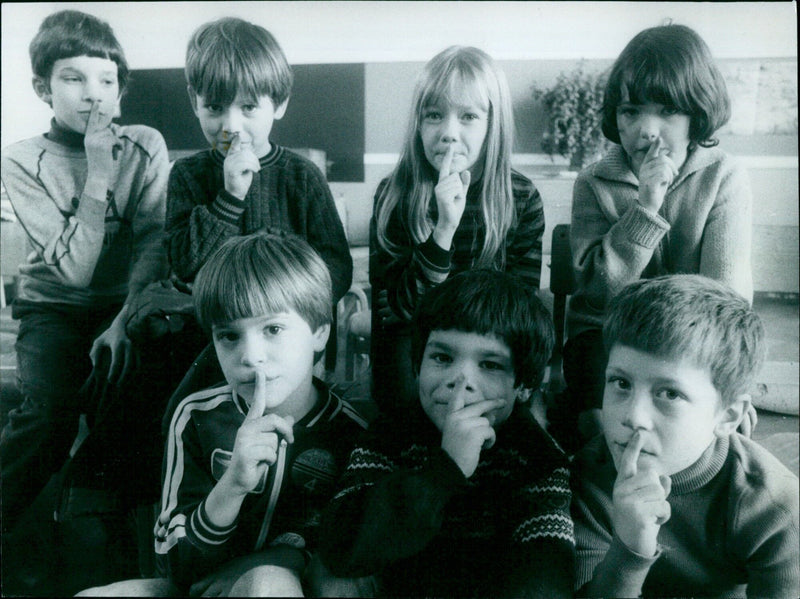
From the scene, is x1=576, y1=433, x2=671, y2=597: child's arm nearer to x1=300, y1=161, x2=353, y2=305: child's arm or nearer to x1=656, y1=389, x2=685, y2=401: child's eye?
x1=656, y1=389, x2=685, y2=401: child's eye

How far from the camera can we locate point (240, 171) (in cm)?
70

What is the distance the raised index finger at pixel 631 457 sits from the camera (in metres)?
0.56

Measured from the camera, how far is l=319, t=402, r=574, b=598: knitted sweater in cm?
57

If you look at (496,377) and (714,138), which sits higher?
(714,138)

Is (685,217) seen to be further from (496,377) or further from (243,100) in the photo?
(243,100)

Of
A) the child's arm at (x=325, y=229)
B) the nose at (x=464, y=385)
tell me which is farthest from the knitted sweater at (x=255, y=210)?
the nose at (x=464, y=385)

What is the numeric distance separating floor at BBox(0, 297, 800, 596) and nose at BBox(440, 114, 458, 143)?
0.30 metres

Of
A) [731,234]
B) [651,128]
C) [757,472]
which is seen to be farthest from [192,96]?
[757,472]

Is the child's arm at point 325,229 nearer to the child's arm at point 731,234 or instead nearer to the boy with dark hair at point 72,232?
the boy with dark hair at point 72,232

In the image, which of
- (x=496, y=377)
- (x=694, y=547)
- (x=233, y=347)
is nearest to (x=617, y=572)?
(x=694, y=547)

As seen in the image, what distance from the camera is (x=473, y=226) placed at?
71 centimetres

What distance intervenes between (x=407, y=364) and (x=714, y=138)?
42 centimetres

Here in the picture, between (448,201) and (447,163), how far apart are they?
0.04m

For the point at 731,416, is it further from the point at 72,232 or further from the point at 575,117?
the point at 72,232
